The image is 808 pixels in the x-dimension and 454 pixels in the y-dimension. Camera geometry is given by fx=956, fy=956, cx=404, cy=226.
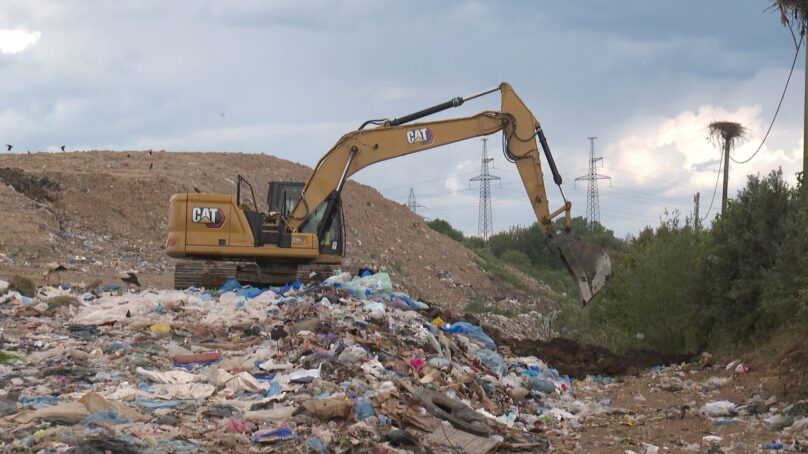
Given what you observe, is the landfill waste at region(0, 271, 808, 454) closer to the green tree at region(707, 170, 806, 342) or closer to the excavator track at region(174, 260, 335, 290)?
the excavator track at region(174, 260, 335, 290)

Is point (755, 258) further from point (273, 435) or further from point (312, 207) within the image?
point (273, 435)

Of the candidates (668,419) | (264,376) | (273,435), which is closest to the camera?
(273,435)

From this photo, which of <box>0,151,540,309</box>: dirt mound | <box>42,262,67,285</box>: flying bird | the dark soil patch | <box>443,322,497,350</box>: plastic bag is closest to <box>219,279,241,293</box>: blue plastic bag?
<box>443,322,497,350</box>: plastic bag

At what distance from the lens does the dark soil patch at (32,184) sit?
28408mm

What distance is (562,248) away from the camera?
13.8 meters

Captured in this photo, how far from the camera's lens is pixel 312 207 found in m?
15.4

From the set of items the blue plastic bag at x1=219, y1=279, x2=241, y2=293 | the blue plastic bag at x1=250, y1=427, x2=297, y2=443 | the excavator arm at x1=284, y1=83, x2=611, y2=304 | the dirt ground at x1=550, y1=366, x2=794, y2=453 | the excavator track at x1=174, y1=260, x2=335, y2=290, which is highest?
the excavator arm at x1=284, y1=83, x2=611, y2=304

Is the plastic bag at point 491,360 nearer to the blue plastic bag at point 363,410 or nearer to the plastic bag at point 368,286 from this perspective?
the plastic bag at point 368,286

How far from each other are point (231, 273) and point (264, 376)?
6.07 metres

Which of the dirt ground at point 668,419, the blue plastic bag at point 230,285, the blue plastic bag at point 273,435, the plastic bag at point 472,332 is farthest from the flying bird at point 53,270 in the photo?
the blue plastic bag at point 273,435

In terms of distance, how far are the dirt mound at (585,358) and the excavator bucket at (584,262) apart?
1.34 meters

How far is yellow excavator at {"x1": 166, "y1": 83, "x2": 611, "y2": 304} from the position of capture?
48.3 feet

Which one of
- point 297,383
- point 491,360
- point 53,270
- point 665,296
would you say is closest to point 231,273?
point 491,360

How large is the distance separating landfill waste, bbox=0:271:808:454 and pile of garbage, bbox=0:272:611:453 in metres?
0.02
